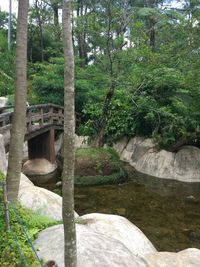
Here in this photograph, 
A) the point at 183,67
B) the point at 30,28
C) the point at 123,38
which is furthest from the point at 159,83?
the point at 30,28

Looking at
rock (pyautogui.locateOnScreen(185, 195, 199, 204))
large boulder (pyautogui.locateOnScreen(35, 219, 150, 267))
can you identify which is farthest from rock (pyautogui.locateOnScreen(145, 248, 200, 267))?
rock (pyautogui.locateOnScreen(185, 195, 199, 204))

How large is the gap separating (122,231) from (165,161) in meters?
8.49

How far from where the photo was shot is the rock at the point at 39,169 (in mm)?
14312

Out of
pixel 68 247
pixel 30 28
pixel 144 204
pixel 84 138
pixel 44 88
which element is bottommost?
pixel 144 204

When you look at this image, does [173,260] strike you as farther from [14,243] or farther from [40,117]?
[40,117]

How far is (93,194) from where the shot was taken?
12305 millimetres

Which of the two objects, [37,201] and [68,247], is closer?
[68,247]

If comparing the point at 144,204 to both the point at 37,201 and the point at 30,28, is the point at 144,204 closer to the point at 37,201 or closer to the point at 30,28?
the point at 37,201

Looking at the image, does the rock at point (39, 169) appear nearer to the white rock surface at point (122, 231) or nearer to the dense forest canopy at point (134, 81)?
the dense forest canopy at point (134, 81)

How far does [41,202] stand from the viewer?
294 inches

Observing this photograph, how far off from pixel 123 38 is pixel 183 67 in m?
3.08

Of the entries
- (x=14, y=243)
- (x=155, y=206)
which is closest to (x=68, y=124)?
(x=14, y=243)

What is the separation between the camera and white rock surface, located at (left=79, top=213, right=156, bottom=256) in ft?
20.8

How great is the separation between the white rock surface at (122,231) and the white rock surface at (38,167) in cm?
797
